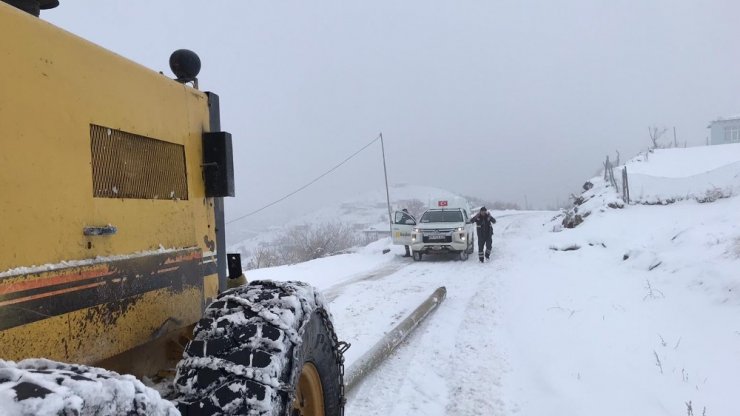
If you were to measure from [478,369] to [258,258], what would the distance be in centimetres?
2337

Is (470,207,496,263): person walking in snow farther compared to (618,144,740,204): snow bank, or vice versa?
(618,144,740,204): snow bank

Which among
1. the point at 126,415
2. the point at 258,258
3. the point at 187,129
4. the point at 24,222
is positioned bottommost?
the point at 258,258

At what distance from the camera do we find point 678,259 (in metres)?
8.95

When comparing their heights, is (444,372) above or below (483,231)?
below

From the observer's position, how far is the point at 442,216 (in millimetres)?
17547

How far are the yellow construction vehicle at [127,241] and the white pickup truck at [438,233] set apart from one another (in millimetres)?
13087

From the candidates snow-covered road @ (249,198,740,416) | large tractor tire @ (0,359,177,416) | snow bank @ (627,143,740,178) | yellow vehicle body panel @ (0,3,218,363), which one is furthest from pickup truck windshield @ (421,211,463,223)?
large tractor tire @ (0,359,177,416)

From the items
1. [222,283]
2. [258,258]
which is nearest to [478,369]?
[222,283]

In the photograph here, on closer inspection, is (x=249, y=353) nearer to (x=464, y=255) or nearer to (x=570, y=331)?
(x=570, y=331)

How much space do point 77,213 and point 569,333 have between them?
6276 mm

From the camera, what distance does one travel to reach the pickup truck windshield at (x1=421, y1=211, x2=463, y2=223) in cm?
1731

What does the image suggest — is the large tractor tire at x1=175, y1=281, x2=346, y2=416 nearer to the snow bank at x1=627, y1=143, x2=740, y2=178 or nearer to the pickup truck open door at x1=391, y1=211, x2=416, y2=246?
the pickup truck open door at x1=391, y1=211, x2=416, y2=246

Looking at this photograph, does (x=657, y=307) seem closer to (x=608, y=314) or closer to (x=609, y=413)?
(x=608, y=314)

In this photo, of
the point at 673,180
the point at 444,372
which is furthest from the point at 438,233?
the point at 444,372
